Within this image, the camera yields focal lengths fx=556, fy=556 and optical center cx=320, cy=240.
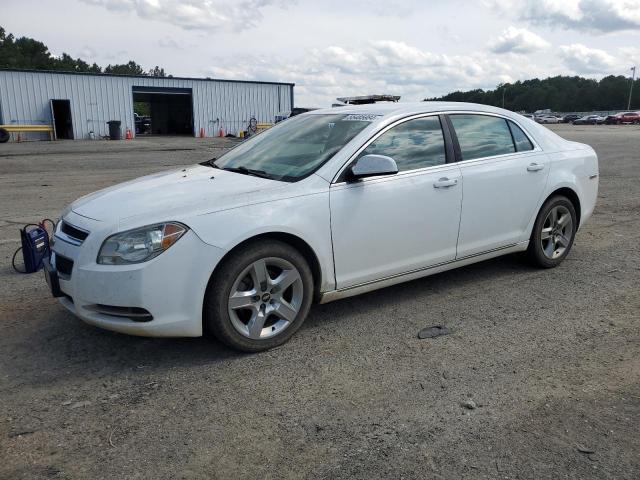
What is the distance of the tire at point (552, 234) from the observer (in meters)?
5.23

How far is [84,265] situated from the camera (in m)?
3.37

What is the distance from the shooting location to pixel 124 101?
125 ft

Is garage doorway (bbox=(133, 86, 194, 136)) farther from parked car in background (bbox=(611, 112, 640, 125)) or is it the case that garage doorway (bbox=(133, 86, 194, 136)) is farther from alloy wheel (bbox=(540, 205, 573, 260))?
parked car in background (bbox=(611, 112, 640, 125))

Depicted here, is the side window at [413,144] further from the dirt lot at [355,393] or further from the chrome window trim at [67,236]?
the chrome window trim at [67,236]

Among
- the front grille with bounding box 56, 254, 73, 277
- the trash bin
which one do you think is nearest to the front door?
the front grille with bounding box 56, 254, 73, 277

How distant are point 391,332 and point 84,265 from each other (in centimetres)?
211

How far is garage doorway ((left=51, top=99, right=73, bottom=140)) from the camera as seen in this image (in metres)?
35.9

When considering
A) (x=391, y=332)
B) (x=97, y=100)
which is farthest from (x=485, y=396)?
(x=97, y=100)

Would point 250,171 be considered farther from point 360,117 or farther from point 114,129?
point 114,129

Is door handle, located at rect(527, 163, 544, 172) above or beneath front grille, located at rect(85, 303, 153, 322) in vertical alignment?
above

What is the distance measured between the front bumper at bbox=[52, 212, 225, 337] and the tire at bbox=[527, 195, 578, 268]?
3217 millimetres

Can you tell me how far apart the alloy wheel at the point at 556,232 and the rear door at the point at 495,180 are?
12.9 inches

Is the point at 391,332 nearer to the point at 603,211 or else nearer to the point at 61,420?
the point at 61,420

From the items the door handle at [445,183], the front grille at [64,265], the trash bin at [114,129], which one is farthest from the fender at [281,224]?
the trash bin at [114,129]
